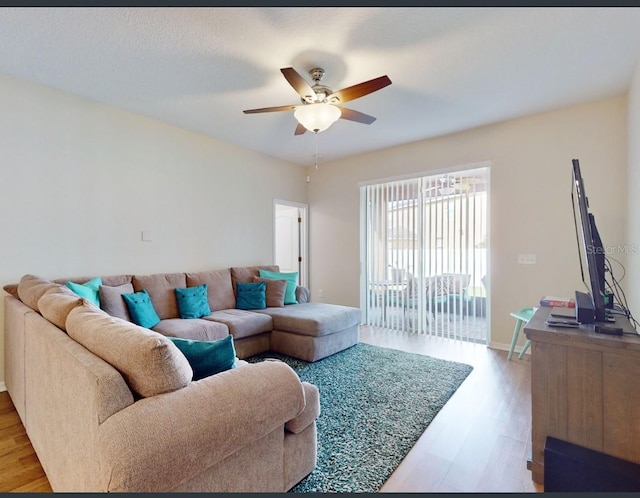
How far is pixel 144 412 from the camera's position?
3.34 feet

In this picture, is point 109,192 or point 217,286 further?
point 217,286

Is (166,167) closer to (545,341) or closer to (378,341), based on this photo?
(378,341)

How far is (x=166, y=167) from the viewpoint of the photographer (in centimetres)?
376

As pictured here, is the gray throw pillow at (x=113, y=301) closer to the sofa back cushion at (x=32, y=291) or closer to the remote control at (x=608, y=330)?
the sofa back cushion at (x=32, y=291)

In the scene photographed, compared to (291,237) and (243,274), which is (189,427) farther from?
(291,237)

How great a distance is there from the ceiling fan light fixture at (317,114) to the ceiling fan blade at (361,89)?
88 mm

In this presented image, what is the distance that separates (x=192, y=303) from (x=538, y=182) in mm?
4048

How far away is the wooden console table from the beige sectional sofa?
3.90ft

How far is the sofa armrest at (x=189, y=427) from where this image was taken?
93 cm

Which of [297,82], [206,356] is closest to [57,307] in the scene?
[206,356]

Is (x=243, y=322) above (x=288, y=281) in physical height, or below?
below

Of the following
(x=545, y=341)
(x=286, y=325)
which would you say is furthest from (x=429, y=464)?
(x=286, y=325)

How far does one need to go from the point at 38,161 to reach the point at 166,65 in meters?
1.51

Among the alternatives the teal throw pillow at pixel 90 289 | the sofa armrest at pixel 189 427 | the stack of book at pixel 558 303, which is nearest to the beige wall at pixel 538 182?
the stack of book at pixel 558 303
